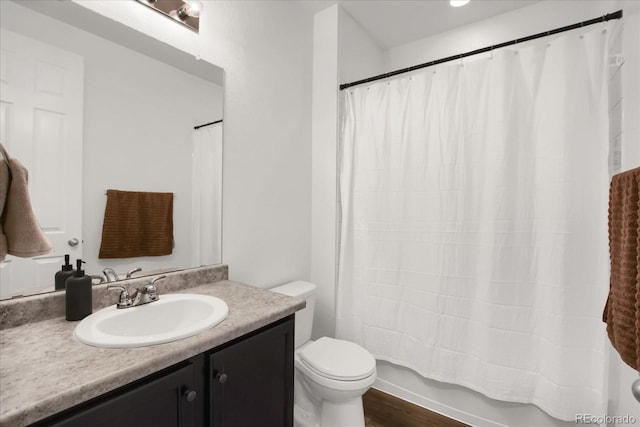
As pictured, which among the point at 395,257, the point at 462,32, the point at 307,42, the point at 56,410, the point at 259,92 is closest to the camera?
the point at 56,410

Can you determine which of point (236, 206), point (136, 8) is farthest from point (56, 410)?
point (136, 8)

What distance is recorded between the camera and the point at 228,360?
35.9 inches

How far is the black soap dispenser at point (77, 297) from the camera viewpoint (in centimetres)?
95

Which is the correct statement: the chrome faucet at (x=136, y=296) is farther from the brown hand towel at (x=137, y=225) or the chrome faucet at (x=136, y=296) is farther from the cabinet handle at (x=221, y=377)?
the cabinet handle at (x=221, y=377)

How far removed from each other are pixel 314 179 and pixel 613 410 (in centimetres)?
202

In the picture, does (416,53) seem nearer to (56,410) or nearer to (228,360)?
(228,360)

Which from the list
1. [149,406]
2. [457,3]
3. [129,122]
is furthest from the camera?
[457,3]

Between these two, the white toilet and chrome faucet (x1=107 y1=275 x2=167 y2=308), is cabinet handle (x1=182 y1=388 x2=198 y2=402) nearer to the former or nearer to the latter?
chrome faucet (x1=107 y1=275 x2=167 y2=308)

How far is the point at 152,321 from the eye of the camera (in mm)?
1089

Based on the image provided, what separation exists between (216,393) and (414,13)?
2543 millimetres
